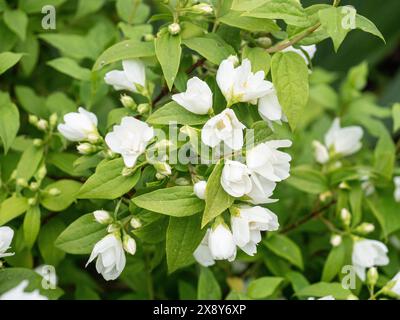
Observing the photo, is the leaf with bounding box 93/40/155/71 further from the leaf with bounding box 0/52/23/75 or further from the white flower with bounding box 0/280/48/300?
the white flower with bounding box 0/280/48/300

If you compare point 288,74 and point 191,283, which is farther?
point 191,283

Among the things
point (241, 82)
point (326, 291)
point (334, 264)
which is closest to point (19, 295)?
point (241, 82)

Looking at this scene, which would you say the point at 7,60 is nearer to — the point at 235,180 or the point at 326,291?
the point at 235,180

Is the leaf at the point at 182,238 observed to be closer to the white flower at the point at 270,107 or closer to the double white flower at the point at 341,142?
the white flower at the point at 270,107

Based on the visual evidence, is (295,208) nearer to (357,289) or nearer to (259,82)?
(357,289)

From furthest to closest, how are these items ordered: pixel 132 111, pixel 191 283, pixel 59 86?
pixel 59 86
pixel 191 283
pixel 132 111
